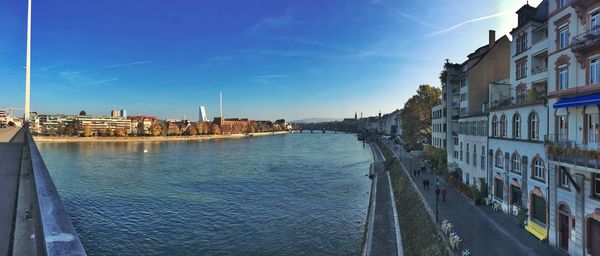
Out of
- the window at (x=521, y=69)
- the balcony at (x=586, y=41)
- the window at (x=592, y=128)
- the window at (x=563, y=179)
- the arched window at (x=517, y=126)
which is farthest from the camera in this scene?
the window at (x=521, y=69)

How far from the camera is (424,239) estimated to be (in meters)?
18.1

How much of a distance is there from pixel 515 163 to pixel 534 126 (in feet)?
10.0

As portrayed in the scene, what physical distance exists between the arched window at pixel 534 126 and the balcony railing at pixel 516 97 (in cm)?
71

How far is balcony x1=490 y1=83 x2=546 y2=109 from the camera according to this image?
18.2 meters

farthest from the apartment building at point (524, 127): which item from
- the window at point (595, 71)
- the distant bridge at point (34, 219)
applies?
the distant bridge at point (34, 219)

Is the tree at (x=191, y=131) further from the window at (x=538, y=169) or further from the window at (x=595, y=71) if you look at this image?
the window at (x=595, y=71)

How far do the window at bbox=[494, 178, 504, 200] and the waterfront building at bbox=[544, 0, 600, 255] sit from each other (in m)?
6.35

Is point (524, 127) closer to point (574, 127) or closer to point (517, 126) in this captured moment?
point (517, 126)

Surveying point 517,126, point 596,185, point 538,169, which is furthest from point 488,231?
point 517,126

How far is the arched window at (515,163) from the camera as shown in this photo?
1993cm

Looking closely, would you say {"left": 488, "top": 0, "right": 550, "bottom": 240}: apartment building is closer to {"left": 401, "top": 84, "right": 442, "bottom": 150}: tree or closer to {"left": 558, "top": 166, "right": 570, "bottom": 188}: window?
{"left": 558, "top": 166, "right": 570, "bottom": 188}: window

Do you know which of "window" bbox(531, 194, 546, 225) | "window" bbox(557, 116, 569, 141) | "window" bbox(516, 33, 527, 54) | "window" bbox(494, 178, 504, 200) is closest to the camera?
"window" bbox(557, 116, 569, 141)

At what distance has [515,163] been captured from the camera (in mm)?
20500

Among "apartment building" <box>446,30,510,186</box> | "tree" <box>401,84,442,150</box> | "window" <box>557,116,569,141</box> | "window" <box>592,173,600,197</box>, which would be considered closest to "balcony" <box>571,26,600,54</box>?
"window" <box>557,116,569,141</box>
